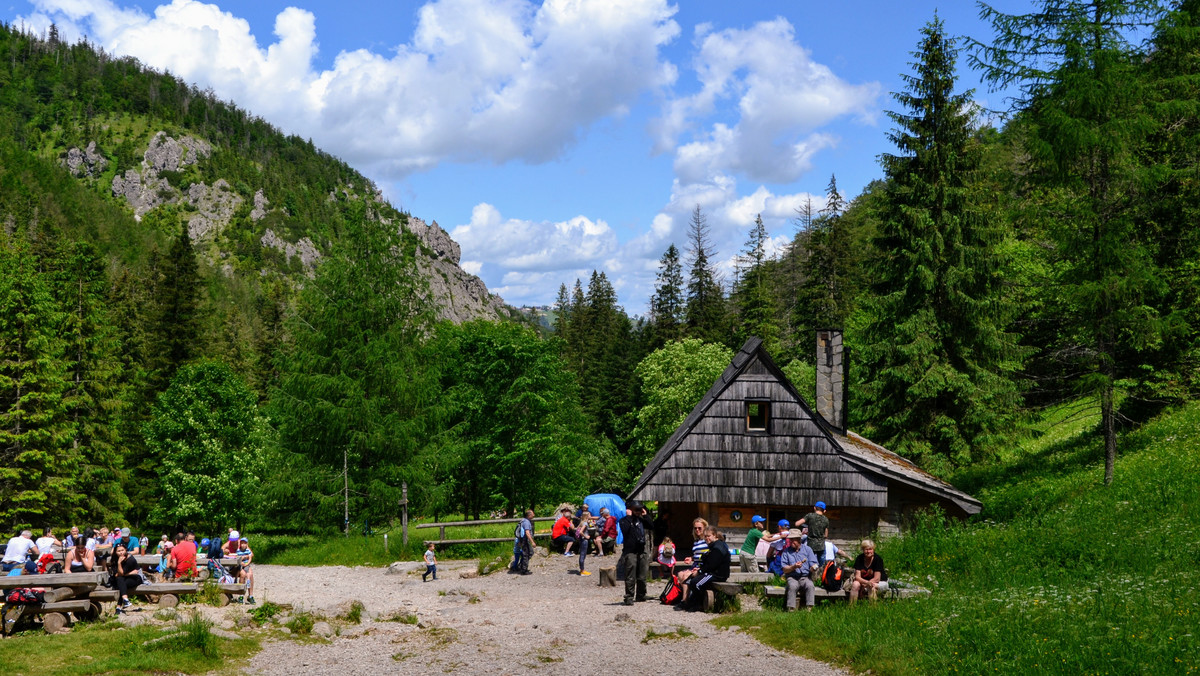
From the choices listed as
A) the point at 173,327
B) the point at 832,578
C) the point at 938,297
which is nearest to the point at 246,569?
the point at 832,578

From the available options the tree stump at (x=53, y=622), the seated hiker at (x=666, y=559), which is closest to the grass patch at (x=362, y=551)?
the seated hiker at (x=666, y=559)

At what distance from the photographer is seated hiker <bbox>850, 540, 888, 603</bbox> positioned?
13281 mm

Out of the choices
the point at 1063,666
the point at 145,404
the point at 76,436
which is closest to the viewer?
the point at 1063,666

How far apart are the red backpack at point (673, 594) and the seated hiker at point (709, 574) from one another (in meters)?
0.43

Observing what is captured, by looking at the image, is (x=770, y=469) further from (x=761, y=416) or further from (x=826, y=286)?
(x=826, y=286)

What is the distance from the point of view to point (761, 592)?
14750 millimetres

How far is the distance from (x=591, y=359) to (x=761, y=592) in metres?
60.2

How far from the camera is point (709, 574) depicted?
14.5m

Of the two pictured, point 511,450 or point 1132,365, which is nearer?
point 1132,365

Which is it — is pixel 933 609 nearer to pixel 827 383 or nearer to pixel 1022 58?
pixel 827 383

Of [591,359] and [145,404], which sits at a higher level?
[591,359]

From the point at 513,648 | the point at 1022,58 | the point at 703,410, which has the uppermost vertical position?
the point at 1022,58

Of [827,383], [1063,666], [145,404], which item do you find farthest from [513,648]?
[145,404]

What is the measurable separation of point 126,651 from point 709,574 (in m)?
9.30
